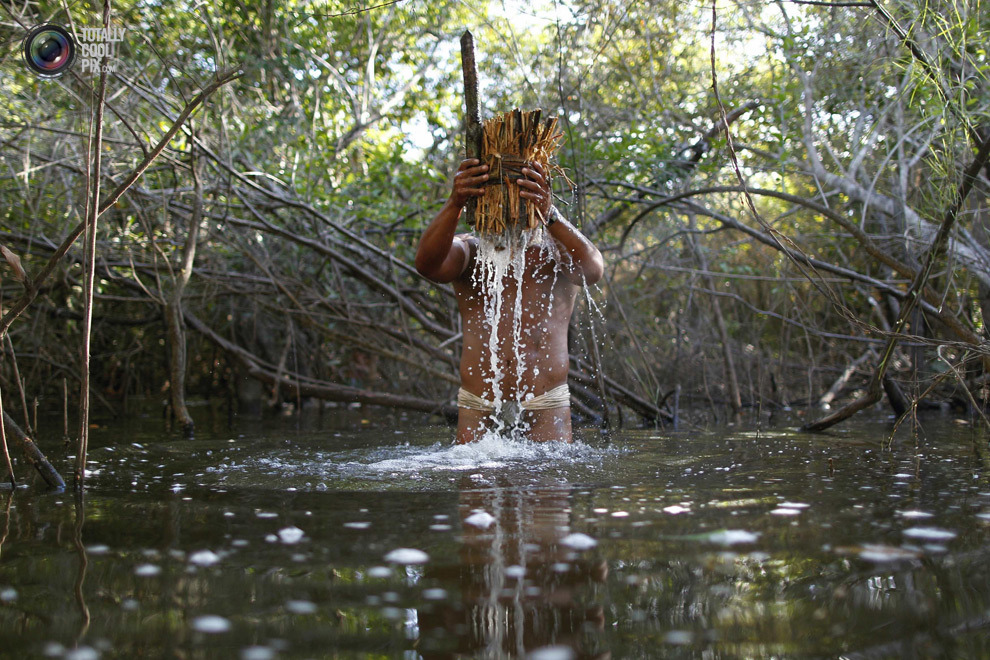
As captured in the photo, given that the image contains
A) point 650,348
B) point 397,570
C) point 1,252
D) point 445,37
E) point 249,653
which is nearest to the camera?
point 249,653

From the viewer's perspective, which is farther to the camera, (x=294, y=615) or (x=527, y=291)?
(x=527, y=291)

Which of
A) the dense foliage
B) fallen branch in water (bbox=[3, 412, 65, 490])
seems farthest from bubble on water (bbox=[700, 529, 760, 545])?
the dense foliage

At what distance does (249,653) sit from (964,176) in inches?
128

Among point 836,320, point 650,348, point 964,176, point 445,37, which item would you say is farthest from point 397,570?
point 445,37

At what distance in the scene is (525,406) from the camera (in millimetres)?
3947

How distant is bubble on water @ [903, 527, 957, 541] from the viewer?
2113mm

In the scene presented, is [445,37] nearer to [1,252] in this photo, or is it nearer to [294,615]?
[1,252]

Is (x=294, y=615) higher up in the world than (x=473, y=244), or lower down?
lower down

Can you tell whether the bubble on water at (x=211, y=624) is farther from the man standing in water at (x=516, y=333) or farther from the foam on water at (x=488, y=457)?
the man standing in water at (x=516, y=333)

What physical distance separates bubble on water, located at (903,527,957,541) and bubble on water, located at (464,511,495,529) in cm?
114

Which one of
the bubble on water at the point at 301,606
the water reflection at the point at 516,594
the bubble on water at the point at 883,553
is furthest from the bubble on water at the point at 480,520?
the bubble on water at the point at 883,553

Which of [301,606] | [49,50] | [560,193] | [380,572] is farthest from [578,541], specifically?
[560,193]

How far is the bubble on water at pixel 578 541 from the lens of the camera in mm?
2074

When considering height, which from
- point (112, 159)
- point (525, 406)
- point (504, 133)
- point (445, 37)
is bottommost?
point (525, 406)
